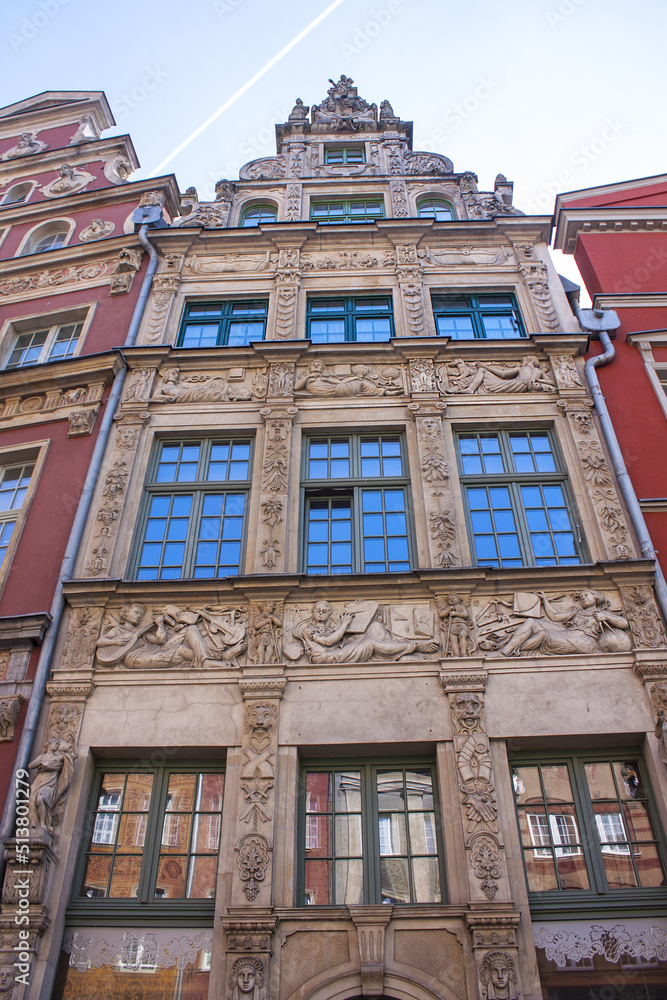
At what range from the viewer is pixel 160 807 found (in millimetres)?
8805

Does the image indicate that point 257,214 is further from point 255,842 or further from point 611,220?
point 255,842

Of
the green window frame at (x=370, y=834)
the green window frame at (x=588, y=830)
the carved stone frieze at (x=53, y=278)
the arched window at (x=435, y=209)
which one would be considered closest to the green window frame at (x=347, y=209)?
the arched window at (x=435, y=209)

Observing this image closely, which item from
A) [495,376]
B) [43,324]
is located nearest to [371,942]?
[495,376]

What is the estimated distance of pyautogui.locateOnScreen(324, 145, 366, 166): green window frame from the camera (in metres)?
18.6

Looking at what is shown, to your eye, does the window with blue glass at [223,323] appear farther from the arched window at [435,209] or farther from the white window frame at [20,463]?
the arched window at [435,209]

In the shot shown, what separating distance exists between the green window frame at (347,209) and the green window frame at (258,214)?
90 cm

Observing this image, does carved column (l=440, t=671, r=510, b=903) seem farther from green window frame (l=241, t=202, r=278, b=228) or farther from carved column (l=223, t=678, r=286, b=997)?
green window frame (l=241, t=202, r=278, b=228)

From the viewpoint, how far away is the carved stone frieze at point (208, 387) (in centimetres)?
1284

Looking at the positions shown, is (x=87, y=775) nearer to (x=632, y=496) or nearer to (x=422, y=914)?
(x=422, y=914)

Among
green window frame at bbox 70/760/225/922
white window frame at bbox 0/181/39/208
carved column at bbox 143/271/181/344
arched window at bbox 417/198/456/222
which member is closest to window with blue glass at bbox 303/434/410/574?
green window frame at bbox 70/760/225/922

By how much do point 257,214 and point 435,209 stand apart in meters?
3.95

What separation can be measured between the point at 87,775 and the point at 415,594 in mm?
4453

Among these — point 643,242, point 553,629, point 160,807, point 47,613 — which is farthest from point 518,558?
point 643,242

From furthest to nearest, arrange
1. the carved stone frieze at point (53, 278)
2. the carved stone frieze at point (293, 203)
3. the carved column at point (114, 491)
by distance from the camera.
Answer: the carved stone frieze at point (293, 203) < the carved stone frieze at point (53, 278) < the carved column at point (114, 491)
